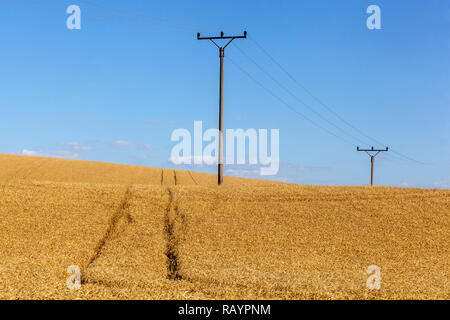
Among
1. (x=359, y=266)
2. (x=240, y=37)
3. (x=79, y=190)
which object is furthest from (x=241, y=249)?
(x=240, y=37)

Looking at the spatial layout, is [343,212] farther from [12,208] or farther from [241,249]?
[12,208]

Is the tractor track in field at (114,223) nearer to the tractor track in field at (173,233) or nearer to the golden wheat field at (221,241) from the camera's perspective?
the golden wheat field at (221,241)

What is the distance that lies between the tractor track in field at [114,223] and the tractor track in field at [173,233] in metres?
1.88

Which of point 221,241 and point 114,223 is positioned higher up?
point 114,223

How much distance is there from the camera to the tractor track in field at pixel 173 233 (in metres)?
16.3

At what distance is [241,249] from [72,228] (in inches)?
296

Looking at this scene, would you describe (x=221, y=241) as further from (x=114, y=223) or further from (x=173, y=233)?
(x=114, y=223)

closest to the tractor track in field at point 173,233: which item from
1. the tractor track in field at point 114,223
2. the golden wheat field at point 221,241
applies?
the golden wheat field at point 221,241

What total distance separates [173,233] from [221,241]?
2.26 m

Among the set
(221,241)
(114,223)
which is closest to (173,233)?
(221,241)

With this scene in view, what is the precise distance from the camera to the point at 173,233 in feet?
68.4

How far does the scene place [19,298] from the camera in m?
11.1

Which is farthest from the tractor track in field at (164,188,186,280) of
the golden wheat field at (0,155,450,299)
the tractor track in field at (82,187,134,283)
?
the tractor track in field at (82,187,134,283)

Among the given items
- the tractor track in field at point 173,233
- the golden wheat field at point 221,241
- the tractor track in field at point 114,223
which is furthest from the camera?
the tractor track in field at point 114,223
